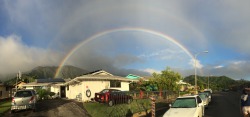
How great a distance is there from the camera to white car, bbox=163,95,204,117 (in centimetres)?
1338

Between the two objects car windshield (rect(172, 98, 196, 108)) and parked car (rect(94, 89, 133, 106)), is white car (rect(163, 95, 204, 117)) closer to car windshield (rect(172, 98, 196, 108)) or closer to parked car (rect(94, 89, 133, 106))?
car windshield (rect(172, 98, 196, 108))

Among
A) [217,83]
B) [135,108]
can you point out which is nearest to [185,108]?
[135,108]

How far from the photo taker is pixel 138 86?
43781 millimetres

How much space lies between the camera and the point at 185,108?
1437 cm

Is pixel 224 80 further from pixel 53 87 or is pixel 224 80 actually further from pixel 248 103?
pixel 248 103

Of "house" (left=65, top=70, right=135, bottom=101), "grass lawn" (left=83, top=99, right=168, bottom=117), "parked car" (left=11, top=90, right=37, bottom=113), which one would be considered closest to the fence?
"grass lawn" (left=83, top=99, right=168, bottom=117)

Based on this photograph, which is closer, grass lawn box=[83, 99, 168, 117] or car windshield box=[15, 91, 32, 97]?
grass lawn box=[83, 99, 168, 117]

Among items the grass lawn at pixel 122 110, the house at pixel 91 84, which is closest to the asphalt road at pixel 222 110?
the grass lawn at pixel 122 110

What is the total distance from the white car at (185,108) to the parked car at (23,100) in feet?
40.3

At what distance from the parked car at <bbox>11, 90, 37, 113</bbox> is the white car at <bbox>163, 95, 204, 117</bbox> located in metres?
12.3

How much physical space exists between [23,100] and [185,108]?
525 inches

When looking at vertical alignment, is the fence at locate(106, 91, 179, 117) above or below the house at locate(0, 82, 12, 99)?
above

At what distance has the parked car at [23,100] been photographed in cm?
2086

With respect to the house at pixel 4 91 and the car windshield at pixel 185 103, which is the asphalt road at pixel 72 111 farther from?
the house at pixel 4 91
